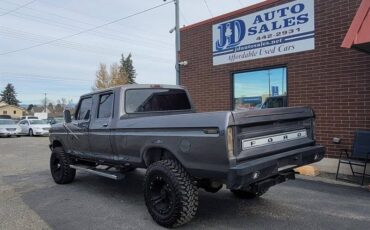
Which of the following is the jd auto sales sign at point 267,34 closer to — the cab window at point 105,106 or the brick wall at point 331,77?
the brick wall at point 331,77

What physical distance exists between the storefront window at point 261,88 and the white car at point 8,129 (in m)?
21.6

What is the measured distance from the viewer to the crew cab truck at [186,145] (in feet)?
14.8

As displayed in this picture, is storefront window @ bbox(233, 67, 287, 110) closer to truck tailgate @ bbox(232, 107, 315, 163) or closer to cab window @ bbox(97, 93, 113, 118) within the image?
cab window @ bbox(97, 93, 113, 118)

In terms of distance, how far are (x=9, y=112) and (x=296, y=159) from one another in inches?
3941

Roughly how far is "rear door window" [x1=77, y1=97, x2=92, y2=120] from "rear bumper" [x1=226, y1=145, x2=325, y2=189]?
3.91 metres

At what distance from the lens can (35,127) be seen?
28469 mm

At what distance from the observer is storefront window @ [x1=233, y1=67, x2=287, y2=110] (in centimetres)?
1067

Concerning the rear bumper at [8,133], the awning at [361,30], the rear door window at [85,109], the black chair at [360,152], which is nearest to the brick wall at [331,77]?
the black chair at [360,152]

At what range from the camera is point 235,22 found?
11.8 meters

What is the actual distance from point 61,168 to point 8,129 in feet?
73.7

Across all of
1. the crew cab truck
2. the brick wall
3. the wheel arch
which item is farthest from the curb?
the wheel arch

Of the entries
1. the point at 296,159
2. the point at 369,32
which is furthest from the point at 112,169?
the point at 369,32

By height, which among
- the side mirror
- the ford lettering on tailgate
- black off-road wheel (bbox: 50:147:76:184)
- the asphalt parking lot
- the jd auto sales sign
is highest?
the jd auto sales sign

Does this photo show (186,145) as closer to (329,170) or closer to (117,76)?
(329,170)
